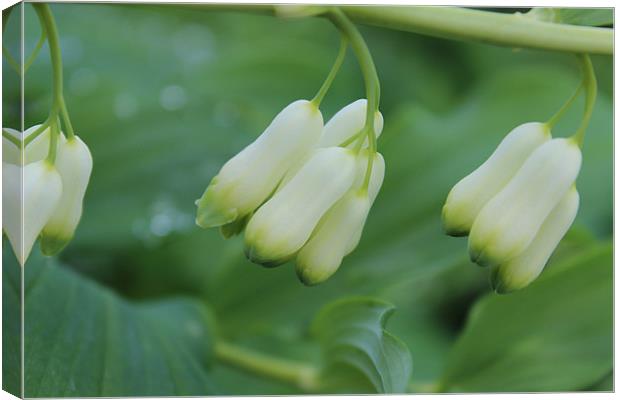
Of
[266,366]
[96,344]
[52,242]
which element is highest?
[52,242]

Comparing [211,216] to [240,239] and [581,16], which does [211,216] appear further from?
[240,239]

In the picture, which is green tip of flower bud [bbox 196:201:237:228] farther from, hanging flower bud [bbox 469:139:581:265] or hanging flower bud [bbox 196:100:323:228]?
hanging flower bud [bbox 469:139:581:265]

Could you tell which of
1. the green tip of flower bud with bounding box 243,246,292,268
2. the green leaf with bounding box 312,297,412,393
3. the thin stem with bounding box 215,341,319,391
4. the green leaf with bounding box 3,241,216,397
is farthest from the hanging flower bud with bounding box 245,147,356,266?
the thin stem with bounding box 215,341,319,391

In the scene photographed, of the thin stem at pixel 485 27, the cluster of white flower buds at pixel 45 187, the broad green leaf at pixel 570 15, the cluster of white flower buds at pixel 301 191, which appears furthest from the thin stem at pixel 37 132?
the broad green leaf at pixel 570 15

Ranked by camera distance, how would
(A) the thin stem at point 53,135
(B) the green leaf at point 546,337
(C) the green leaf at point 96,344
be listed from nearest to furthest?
(A) the thin stem at point 53,135 → (C) the green leaf at point 96,344 → (B) the green leaf at point 546,337

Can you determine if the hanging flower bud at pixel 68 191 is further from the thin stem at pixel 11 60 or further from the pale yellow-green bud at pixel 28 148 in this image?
the thin stem at pixel 11 60

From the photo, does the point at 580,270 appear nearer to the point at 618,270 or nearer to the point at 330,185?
the point at 618,270

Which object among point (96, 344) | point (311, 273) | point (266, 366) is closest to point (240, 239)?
point (266, 366)
